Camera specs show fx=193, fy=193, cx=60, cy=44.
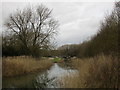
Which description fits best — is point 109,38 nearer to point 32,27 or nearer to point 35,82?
point 35,82

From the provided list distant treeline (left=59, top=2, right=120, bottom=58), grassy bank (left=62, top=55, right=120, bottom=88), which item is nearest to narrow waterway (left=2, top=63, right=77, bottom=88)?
grassy bank (left=62, top=55, right=120, bottom=88)

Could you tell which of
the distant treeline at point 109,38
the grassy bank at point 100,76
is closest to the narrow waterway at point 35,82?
the grassy bank at point 100,76

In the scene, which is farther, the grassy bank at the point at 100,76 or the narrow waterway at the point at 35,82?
the narrow waterway at the point at 35,82

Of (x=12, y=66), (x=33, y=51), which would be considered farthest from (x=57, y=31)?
(x=12, y=66)

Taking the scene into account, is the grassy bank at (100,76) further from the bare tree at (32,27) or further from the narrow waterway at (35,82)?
the bare tree at (32,27)

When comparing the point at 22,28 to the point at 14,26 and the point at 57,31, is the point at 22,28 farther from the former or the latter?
the point at 57,31

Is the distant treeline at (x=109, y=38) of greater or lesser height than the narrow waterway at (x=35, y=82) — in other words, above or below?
above

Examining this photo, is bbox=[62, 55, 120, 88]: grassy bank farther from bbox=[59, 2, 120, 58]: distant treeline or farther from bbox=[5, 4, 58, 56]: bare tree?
bbox=[5, 4, 58, 56]: bare tree

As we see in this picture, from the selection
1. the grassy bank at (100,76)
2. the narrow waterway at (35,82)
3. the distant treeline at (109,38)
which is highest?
the distant treeline at (109,38)

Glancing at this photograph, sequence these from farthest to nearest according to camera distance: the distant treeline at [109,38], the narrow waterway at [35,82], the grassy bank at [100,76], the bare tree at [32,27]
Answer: the bare tree at [32,27] < the narrow waterway at [35,82] < the distant treeline at [109,38] < the grassy bank at [100,76]

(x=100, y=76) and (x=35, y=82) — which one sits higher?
(x=100, y=76)

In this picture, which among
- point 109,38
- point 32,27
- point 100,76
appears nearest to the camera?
point 100,76

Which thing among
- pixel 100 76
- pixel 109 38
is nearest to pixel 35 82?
pixel 100 76

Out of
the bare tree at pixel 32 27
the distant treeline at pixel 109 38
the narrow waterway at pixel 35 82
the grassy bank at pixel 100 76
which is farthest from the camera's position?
the bare tree at pixel 32 27
